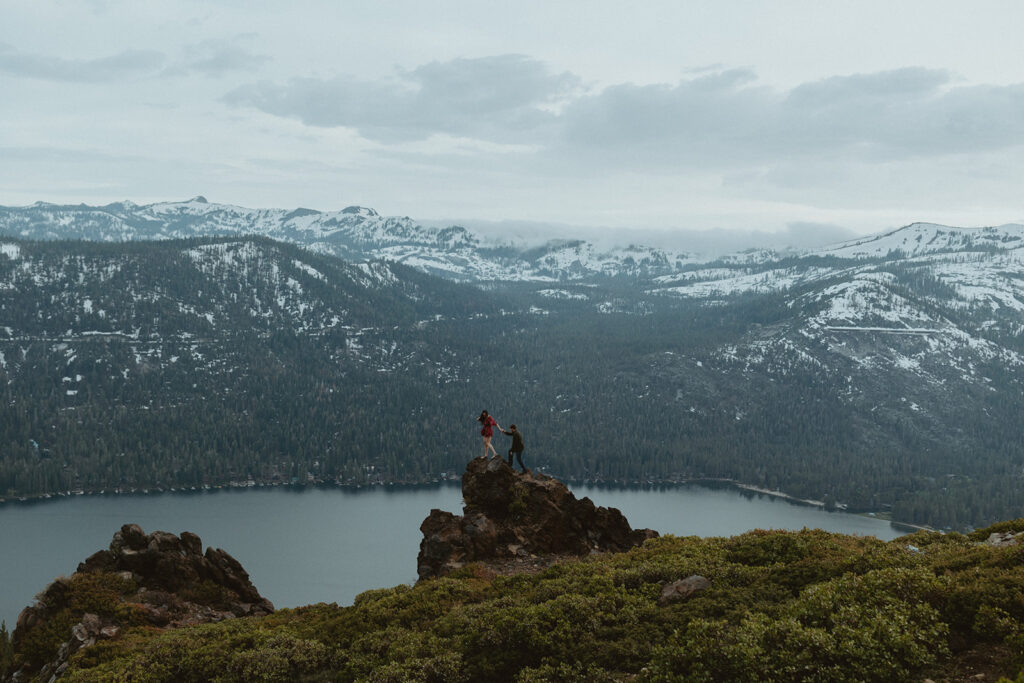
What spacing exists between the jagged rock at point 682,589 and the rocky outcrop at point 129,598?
27600 mm

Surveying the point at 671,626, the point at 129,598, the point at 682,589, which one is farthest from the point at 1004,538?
the point at 129,598

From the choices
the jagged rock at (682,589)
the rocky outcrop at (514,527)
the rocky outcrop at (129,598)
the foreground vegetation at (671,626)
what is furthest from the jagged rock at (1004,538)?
the rocky outcrop at (129,598)

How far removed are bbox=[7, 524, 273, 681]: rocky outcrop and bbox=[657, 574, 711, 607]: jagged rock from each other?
27600mm

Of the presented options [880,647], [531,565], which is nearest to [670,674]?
[880,647]

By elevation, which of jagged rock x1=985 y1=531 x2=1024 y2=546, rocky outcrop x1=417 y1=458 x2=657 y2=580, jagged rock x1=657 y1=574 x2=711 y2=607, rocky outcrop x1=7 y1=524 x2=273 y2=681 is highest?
jagged rock x1=985 y1=531 x2=1024 y2=546

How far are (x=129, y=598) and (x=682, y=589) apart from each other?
3335cm

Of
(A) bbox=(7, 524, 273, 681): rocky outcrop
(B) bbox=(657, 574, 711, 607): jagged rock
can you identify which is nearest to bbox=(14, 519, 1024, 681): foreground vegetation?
(B) bbox=(657, 574, 711, 607): jagged rock

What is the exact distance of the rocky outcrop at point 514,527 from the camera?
42812 mm

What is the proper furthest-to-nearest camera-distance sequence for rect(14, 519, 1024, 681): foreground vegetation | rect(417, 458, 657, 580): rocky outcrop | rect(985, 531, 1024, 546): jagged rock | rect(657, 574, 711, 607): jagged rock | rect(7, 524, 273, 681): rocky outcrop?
rect(417, 458, 657, 580): rocky outcrop < rect(7, 524, 273, 681): rocky outcrop < rect(985, 531, 1024, 546): jagged rock < rect(657, 574, 711, 607): jagged rock < rect(14, 519, 1024, 681): foreground vegetation

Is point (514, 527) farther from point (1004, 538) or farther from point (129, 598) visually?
point (1004, 538)

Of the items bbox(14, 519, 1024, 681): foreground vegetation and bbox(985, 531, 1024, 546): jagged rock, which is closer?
bbox(14, 519, 1024, 681): foreground vegetation

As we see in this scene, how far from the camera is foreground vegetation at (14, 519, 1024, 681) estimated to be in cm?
1934

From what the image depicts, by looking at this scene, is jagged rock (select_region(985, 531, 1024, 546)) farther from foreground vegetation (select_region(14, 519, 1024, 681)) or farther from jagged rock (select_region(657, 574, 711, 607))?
jagged rock (select_region(657, 574, 711, 607))

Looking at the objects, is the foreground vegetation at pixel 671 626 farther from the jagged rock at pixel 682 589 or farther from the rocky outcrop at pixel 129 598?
the rocky outcrop at pixel 129 598
